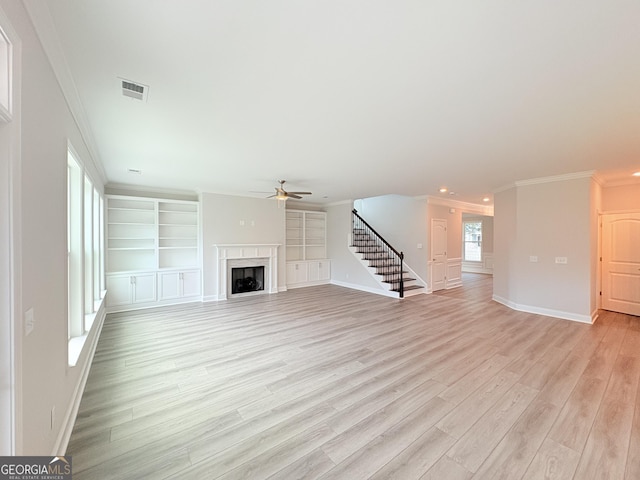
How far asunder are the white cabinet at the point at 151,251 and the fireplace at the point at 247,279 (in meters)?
0.93

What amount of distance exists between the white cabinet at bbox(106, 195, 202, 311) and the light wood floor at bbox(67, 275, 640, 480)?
1.33 meters

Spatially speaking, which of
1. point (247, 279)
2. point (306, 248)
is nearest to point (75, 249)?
point (247, 279)

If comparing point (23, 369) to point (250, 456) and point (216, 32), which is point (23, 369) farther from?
point (216, 32)

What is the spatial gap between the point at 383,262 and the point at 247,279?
4179 millimetres

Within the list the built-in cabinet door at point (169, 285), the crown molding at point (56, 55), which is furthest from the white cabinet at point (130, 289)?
the crown molding at point (56, 55)

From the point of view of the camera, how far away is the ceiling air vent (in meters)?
2.04

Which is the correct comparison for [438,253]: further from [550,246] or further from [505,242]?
[550,246]

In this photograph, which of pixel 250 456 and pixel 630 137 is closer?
pixel 250 456

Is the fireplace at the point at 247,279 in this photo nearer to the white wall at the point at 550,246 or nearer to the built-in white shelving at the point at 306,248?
the built-in white shelving at the point at 306,248

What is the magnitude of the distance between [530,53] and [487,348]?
3.50 meters

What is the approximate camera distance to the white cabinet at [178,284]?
591 cm

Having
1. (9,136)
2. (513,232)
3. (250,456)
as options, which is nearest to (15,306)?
(9,136)

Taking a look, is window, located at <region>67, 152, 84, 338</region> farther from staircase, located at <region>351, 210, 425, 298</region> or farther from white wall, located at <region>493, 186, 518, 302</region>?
white wall, located at <region>493, 186, 518, 302</region>

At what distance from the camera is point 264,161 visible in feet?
13.3
